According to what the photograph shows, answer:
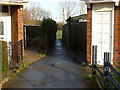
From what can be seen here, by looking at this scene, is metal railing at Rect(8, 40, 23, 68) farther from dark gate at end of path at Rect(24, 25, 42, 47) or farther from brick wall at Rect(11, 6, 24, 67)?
dark gate at end of path at Rect(24, 25, 42, 47)

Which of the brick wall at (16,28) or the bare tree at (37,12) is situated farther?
the bare tree at (37,12)

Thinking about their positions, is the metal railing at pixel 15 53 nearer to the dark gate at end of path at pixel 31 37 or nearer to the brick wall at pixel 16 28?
the brick wall at pixel 16 28

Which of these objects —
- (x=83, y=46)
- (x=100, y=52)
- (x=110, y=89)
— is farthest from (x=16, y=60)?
(x=83, y=46)

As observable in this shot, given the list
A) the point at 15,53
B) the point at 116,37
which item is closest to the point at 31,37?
the point at 15,53

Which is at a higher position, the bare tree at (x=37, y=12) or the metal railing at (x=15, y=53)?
the bare tree at (x=37, y=12)

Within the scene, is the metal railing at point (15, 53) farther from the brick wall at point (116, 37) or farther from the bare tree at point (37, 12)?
the bare tree at point (37, 12)

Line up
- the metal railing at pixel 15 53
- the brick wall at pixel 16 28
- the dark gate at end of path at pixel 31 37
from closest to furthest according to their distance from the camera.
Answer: the metal railing at pixel 15 53
the brick wall at pixel 16 28
the dark gate at end of path at pixel 31 37

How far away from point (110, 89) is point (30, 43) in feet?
55.5

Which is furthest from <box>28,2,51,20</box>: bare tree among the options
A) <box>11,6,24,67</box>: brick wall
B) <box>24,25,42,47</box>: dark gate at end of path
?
<box>11,6,24,67</box>: brick wall

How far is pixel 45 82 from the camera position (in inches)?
286

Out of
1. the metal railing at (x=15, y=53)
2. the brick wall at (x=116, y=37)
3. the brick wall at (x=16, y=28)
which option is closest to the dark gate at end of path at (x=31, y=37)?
the brick wall at (x=16, y=28)

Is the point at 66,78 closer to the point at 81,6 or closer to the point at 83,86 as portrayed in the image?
the point at 83,86

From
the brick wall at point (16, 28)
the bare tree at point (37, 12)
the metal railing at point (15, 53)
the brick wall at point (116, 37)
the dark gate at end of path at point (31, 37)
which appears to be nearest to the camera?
the metal railing at point (15, 53)

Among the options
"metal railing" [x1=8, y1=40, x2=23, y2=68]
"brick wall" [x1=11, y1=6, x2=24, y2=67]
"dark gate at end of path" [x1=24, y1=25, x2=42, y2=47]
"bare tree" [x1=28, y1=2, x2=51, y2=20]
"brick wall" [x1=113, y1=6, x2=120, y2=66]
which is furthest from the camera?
"bare tree" [x1=28, y1=2, x2=51, y2=20]
